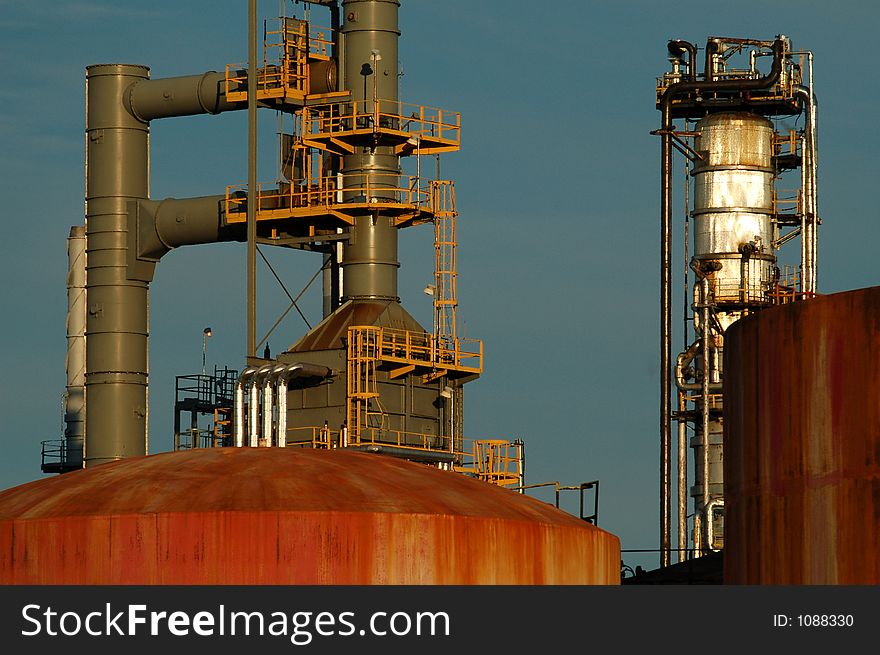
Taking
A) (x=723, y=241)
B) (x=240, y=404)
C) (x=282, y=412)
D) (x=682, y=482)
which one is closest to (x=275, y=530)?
(x=282, y=412)

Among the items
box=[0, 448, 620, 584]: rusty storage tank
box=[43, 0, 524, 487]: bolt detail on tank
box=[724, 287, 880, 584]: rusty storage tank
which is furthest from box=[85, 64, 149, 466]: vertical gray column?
box=[724, 287, 880, 584]: rusty storage tank

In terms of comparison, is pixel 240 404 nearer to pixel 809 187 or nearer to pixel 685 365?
pixel 685 365

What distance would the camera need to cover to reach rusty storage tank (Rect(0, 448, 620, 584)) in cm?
3128

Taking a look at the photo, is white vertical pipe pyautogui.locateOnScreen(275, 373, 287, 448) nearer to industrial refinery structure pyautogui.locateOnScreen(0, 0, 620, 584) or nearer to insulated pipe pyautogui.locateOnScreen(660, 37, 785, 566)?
industrial refinery structure pyautogui.locateOnScreen(0, 0, 620, 584)

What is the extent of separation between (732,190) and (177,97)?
49.2 feet

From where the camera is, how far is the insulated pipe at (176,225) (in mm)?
60938

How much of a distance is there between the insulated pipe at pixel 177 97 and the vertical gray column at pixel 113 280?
0.41 m

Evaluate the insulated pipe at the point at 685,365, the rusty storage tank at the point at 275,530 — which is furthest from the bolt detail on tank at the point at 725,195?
the rusty storage tank at the point at 275,530

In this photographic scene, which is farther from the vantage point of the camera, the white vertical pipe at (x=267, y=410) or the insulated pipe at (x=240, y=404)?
the white vertical pipe at (x=267, y=410)

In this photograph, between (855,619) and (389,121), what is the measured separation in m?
33.7

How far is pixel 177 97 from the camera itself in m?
61.2

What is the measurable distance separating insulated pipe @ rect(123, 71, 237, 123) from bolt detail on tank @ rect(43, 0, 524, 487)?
43 millimetres

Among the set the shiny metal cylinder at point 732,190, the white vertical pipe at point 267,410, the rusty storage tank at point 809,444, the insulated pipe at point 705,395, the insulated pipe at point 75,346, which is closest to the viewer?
the rusty storage tank at point 809,444

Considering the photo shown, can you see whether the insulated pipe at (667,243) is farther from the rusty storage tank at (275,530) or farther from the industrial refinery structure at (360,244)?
the rusty storage tank at (275,530)
